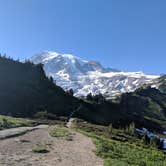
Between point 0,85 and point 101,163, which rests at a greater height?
point 0,85

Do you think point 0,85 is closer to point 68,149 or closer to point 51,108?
point 51,108

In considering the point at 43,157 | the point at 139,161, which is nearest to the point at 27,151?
the point at 43,157

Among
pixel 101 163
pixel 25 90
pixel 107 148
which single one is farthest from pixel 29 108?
pixel 101 163

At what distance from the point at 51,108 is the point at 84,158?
160047 mm

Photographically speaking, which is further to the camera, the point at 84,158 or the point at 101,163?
the point at 84,158

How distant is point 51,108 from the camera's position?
195 meters

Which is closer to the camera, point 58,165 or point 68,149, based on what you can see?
point 58,165

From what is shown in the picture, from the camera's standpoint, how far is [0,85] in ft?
641

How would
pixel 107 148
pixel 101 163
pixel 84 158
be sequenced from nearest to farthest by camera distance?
1. pixel 101 163
2. pixel 84 158
3. pixel 107 148

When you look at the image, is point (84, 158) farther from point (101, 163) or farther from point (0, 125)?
point (0, 125)

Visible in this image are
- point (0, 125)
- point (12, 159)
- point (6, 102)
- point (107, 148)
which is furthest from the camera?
Answer: point (6, 102)

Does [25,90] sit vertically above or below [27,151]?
above

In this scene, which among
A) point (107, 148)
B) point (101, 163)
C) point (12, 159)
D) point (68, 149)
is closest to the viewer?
point (12, 159)

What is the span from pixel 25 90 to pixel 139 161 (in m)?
167
